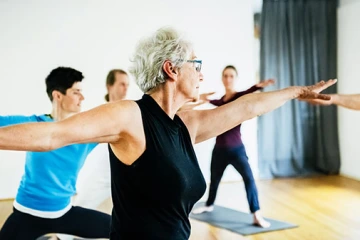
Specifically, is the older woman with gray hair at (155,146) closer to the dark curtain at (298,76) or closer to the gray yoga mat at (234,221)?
the gray yoga mat at (234,221)

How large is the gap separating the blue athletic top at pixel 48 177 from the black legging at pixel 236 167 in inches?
73.8

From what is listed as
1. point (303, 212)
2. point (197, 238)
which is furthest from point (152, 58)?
point (303, 212)

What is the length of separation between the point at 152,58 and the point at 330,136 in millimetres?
5027

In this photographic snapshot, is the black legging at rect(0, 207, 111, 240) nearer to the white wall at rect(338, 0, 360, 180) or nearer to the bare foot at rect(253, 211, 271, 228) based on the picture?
the bare foot at rect(253, 211, 271, 228)

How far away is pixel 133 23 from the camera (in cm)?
523

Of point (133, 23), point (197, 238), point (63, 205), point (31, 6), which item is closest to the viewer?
point (63, 205)

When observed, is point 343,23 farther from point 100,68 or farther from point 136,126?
point 136,126

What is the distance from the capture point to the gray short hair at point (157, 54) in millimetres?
1288

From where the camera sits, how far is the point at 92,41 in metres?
5.08

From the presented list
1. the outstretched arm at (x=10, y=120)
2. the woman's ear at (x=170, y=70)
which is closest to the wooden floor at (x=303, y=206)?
the outstretched arm at (x=10, y=120)

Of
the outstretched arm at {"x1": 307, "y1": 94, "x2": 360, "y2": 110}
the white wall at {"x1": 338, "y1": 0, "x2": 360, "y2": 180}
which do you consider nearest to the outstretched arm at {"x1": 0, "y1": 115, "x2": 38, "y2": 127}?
the outstretched arm at {"x1": 307, "y1": 94, "x2": 360, "y2": 110}

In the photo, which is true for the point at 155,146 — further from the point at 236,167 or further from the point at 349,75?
the point at 349,75

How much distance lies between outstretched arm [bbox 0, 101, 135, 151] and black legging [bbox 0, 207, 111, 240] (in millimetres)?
1067

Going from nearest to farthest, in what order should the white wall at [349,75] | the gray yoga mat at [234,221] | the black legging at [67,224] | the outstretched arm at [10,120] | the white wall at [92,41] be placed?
the outstretched arm at [10,120] → the black legging at [67,224] → the gray yoga mat at [234,221] → the white wall at [92,41] → the white wall at [349,75]
